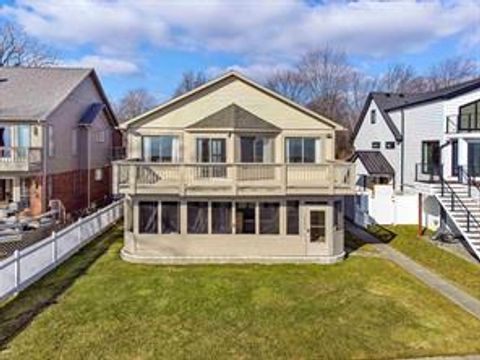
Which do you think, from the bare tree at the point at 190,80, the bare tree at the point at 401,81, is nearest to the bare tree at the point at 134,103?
the bare tree at the point at 190,80

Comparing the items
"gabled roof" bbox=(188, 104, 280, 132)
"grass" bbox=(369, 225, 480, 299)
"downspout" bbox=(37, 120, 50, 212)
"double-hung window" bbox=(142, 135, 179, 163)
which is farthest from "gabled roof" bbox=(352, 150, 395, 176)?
"downspout" bbox=(37, 120, 50, 212)

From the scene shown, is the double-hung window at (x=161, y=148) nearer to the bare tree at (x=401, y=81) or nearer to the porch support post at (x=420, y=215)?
the porch support post at (x=420, y=215)

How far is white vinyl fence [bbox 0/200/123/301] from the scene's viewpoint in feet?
42.4

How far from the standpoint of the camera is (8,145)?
25.1 m

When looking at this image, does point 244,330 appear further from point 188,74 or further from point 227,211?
point 188,74

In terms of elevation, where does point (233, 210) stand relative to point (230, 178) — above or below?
below

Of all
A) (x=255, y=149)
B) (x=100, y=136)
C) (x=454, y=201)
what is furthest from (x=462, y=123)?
(x=100, y=136)

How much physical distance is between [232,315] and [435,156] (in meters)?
18.4

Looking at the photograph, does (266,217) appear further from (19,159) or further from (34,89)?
(34,89)

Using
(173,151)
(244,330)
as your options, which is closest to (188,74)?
(173,151)

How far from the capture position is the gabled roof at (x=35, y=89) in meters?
25.2

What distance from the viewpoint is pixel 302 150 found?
20.7m

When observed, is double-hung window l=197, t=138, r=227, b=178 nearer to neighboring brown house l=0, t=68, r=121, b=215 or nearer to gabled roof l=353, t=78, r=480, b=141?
neighboring brown house l=0, t=68, r=121, b=215

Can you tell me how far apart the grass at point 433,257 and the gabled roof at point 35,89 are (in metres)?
18.6
